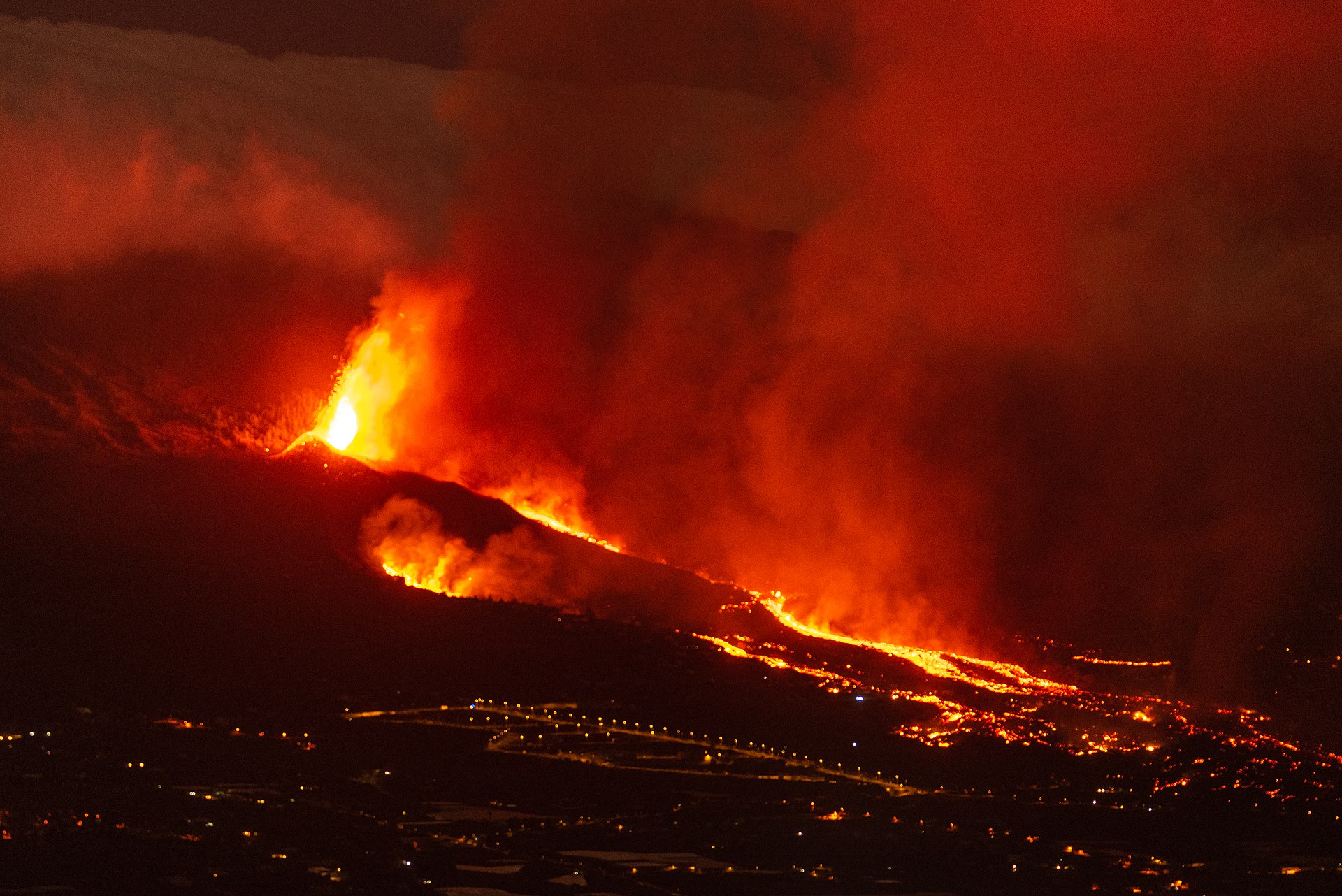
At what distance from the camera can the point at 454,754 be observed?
10.7m

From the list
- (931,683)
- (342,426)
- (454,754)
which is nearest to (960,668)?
(931,683)

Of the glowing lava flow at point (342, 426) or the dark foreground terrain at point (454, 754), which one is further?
the glowing lava flow at point (342, 426)

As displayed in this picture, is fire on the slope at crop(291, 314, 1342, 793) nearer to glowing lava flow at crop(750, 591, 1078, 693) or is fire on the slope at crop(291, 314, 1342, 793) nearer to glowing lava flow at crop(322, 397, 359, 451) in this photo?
glowing lava flow at crop(750, 591, 1078, 693)

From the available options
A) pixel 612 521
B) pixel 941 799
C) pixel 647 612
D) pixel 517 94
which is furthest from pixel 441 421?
pixel 941 799

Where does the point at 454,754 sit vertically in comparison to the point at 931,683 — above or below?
below

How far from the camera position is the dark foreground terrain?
9.05 metres

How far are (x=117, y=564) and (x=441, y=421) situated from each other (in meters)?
6.58

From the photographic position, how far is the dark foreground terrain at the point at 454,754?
9.05 metres

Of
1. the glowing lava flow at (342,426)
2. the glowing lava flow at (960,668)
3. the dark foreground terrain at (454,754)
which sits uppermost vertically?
the glowing lava flow at (342,426)

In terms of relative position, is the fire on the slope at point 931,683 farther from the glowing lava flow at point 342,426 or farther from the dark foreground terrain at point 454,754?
the glowing lava flow at point 342,426

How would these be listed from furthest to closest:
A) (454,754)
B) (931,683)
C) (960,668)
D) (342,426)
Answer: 1. (342,426)
2. (960,668)
3. (931,683)
4. (454,754)

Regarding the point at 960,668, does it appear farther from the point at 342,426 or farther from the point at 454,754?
the point at 342,426

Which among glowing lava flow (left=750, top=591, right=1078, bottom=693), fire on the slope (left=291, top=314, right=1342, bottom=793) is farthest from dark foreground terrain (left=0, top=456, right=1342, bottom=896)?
glowing lava flow (left=750, top=591, right=1078, bottom=693)

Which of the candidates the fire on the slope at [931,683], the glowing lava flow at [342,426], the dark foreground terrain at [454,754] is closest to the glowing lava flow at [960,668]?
the fire on the slope at [931,683]
